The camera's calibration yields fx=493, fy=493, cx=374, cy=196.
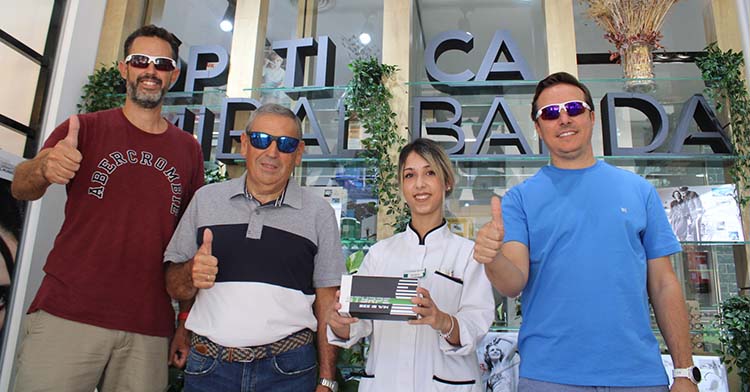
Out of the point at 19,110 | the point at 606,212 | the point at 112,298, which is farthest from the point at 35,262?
the point at 606,212

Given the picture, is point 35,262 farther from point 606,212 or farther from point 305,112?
point 606,212

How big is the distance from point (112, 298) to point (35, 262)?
1.67 metres

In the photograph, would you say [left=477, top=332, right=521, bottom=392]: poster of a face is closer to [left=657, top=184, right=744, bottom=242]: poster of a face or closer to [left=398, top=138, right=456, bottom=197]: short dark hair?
[left=398, top=138, right=456, bottom=197]: short dark hair

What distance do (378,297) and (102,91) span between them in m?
3.39

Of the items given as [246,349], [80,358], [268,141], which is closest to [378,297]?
[246,349]

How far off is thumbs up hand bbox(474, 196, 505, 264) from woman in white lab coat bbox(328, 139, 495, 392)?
0.71 feet

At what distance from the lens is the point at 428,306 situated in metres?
1.53

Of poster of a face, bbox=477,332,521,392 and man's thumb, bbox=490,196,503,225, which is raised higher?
man's thumb, bbox=490,196,503,225

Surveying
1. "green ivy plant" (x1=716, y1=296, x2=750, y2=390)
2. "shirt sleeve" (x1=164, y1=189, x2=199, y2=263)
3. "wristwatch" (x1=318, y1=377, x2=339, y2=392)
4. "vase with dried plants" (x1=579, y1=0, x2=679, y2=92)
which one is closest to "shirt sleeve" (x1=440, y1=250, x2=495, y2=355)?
"wristwatch" (x1=318, y1=377, x2=339, y2=392)

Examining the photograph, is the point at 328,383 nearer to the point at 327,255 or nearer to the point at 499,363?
the point at 327,255

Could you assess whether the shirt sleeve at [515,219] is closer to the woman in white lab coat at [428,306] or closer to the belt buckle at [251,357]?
→ the woman in white lab coat at [428,306]

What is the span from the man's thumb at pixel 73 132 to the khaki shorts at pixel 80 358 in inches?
25.9

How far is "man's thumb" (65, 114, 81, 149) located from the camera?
1843mm

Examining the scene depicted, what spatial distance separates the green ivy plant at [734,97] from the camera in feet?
11.5
